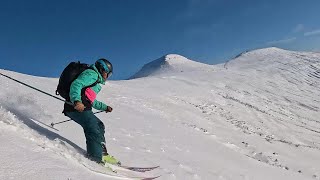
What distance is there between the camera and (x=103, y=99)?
2245 cm

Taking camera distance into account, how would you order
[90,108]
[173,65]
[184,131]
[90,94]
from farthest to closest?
[173,65] < [184,131] < [90,108] < [90,94]

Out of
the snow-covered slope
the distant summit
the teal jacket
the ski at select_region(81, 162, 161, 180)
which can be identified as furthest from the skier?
the distant summit

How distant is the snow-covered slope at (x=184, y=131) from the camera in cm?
679

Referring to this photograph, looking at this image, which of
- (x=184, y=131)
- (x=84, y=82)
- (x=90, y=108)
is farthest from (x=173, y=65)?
(x=84, y=82)

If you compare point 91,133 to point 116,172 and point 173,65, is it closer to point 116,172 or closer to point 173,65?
point 116,172

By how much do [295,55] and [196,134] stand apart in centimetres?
6079

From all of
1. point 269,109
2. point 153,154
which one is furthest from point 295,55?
point 153,154

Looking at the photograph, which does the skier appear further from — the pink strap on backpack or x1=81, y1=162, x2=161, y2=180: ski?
x1=81, y1=162, x2=161, y2=180: ski

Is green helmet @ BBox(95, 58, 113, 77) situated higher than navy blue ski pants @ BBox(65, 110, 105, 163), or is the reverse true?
green helmet @ BBox(95, 58, 113, 77)

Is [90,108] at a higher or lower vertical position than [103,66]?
lower

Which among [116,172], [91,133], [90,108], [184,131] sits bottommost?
[116,172]

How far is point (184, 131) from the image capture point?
18516 millimetres

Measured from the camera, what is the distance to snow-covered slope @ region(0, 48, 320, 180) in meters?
6.79

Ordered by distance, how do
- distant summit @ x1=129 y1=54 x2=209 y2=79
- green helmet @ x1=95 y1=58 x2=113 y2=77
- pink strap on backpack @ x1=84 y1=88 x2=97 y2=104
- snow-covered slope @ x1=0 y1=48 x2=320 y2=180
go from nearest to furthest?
snow-covered slope @ x1=0 y1=48 x2=320 y2=180 → pink strap on backpack @ x1=84 y1=88 x2=97 y2=104 → green helmet @ x1=95 y1=58 x2=113 y2=77 → distant summit @ x1=129 y1=54 x2=209 y2=79
